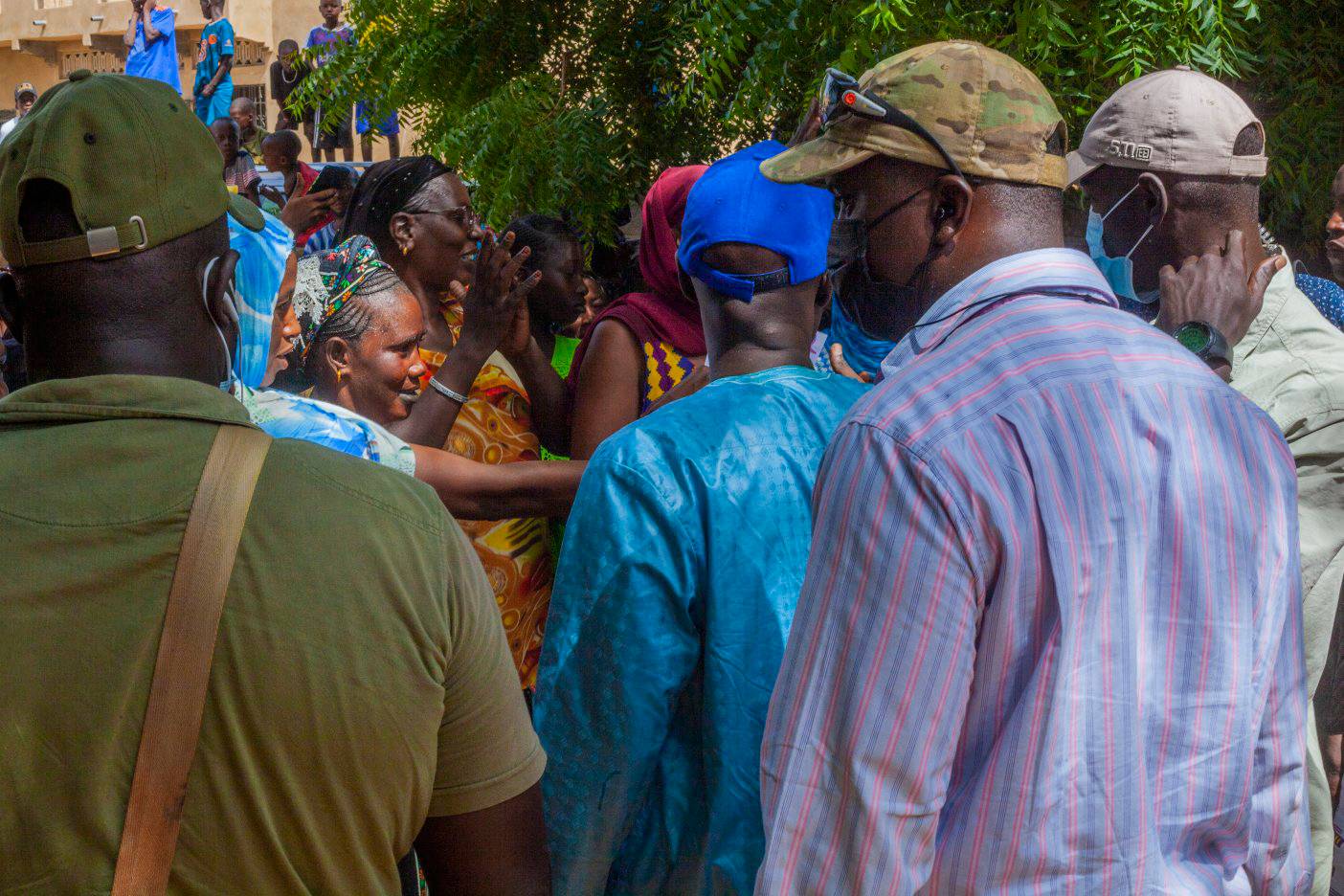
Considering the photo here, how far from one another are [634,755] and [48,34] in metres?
32.2

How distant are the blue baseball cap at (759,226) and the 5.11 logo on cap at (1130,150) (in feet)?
2.82

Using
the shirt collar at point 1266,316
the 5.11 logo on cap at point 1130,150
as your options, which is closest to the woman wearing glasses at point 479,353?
the 5.11 logo on cap at point 1130,150

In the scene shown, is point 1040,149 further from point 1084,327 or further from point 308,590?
point 308,590

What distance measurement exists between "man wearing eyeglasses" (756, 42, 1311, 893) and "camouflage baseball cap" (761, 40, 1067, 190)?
301 mm

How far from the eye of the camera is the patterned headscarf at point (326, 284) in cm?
346

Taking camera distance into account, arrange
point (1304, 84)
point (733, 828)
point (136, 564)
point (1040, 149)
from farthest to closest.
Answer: point (1304, 84) → point (733, 828) → point (1040, 149) → point (136, 564)

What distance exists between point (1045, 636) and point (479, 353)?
2.34 meters

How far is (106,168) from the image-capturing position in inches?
63.4

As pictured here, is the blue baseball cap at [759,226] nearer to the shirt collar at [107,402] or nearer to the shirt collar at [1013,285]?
the shirt collar at [1013,285]

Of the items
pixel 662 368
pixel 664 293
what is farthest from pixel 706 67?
pixel 662 368

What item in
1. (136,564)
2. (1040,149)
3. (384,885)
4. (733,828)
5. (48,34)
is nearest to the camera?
(136,564)

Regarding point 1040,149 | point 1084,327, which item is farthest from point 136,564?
point 1040,149

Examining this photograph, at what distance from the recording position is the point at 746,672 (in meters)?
2.21

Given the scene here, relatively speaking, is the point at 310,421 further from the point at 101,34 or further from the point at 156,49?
the point at 101,34
